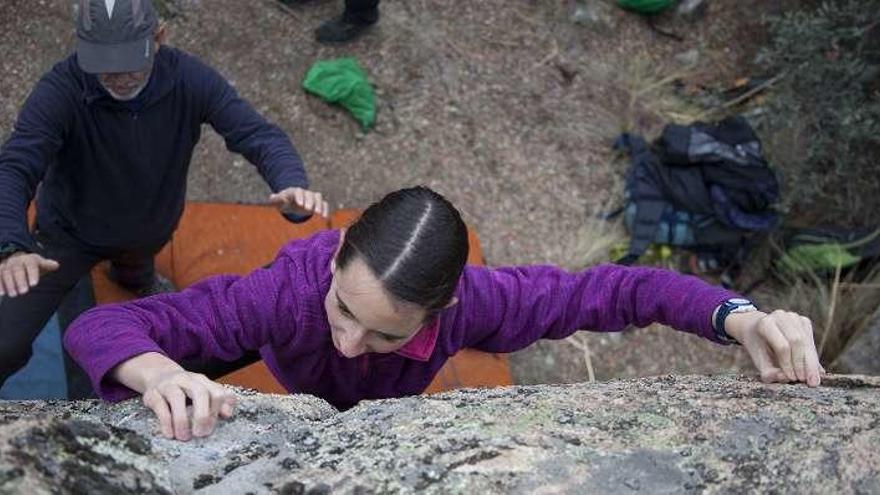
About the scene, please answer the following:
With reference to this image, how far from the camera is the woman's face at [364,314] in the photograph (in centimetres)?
188

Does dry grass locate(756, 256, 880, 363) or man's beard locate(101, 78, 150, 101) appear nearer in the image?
man's beard locate(101, 78, 150, 101)

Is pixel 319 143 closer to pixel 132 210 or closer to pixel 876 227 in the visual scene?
pixel 132 210

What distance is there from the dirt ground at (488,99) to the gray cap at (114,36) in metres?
1.93

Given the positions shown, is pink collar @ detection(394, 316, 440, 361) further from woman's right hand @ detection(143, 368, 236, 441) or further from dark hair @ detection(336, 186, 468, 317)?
woman's right hand @ detection(143, 368, 236, 441)

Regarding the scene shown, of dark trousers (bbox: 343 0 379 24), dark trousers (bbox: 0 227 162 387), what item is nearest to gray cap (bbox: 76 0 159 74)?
dark trousers (bbox: 0 227 162 387)

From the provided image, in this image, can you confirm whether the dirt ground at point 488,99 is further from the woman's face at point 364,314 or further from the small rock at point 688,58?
the woman's face at point 364,314

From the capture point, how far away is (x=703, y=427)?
1.69m

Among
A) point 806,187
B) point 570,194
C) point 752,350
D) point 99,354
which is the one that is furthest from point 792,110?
point 99,354

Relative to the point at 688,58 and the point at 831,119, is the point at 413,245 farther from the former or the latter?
the point at 688,58

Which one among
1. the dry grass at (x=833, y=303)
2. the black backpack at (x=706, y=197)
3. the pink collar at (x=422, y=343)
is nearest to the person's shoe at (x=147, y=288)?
the pink collar at (x=422, y=343)

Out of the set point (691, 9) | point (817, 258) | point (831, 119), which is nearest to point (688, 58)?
point (691, 9)

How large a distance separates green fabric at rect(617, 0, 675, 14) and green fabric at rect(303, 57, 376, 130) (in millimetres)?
2059

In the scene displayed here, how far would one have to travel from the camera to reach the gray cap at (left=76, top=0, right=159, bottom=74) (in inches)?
107

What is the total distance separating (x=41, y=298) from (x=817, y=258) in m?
3.89
